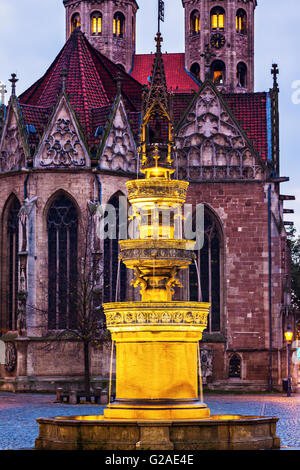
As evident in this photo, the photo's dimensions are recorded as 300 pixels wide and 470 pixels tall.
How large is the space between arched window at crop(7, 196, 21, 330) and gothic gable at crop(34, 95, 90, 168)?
2.78m

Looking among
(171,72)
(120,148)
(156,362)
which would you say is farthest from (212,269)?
(156,362)

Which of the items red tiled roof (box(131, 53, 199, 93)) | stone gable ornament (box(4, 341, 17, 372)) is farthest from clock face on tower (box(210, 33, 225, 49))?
stone gable ornament (box(4, 341, 17, 372))

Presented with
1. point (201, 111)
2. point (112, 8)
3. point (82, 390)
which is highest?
point (112, 8)

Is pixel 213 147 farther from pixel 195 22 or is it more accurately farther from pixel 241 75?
pixel 195 22

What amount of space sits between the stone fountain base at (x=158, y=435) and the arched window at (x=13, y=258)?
96.3ft

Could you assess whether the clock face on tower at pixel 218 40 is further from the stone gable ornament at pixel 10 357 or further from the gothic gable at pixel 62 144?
the stone gable ornament at pixel 10 357

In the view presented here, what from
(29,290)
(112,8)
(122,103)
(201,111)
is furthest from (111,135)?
(112,8)

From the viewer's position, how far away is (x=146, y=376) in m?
21.2

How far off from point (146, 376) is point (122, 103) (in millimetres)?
29680

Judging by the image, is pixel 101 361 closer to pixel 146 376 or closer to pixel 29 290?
pixel 29 290

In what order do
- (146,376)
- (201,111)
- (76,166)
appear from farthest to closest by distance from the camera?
(201,111) < (76,166) < (146,376)

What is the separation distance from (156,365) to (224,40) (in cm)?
5191

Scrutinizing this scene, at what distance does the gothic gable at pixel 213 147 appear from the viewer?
50.5 metres

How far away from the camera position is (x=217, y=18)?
70.8 m
